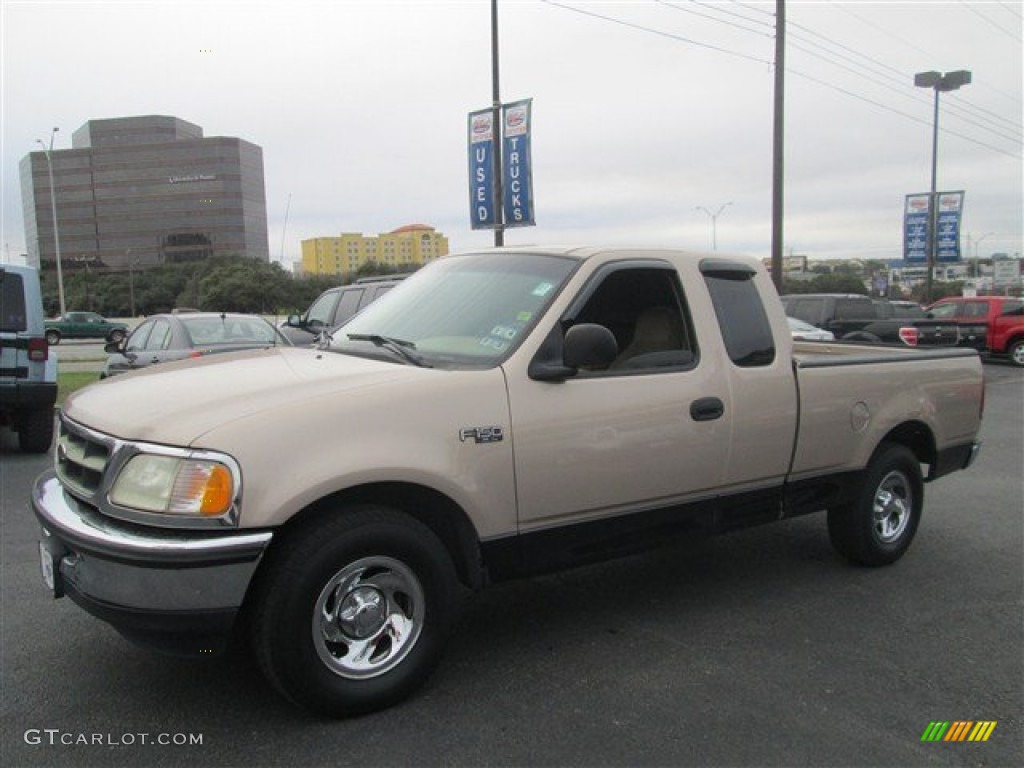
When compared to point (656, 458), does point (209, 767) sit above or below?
below

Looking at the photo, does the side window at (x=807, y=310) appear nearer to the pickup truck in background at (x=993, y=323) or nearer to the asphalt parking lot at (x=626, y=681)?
the pickup truck in background at (x=993, y=323)

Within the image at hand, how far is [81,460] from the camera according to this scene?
317 cm

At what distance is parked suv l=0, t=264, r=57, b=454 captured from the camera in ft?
26.6

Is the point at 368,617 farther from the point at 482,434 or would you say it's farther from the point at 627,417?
the point at 627,417

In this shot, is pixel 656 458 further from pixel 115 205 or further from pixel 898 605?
pixel 115 205

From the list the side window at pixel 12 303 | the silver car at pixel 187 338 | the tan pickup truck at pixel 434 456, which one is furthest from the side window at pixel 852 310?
the side window at pixel 12 303

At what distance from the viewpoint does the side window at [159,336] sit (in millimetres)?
10117

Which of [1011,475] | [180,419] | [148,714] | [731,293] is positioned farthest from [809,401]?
[1011,475]

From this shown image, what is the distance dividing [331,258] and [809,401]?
188 ft

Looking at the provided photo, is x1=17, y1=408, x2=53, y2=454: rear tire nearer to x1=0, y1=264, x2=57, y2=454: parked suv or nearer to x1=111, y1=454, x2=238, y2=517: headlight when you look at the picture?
x1=0, y1=264, x2=57, y2=454: parked suv

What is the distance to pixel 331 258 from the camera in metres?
59.0

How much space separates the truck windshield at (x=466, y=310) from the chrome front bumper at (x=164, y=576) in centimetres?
122

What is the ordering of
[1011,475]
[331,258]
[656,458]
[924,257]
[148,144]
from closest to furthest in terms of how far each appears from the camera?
[656,458]
[1011,475]
[924,257]
[331,258]
[148,144]

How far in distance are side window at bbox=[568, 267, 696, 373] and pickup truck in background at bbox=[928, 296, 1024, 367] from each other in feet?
64.4
